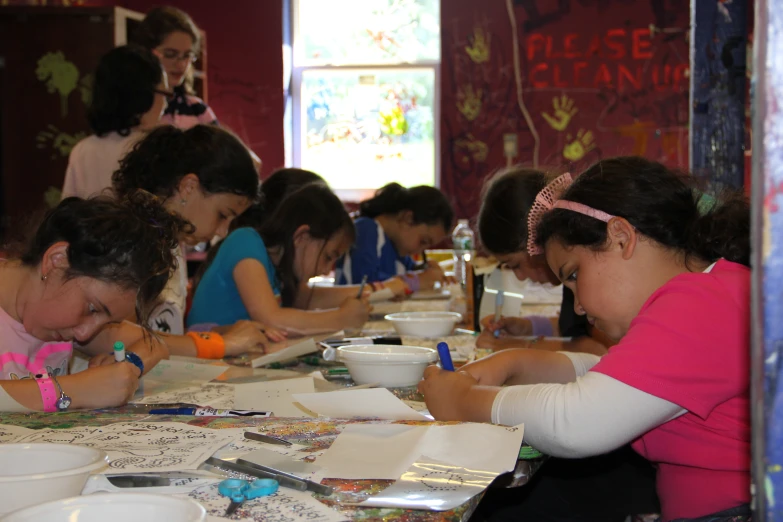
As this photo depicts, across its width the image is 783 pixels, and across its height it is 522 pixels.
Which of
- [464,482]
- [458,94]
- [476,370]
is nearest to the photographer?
[464,482]

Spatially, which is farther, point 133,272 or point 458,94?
point 458,94

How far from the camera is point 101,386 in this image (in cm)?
126

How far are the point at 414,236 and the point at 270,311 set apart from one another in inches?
64.0

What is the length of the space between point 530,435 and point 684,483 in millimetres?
266

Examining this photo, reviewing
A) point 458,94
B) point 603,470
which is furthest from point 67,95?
point 603,470

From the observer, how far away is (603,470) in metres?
1.84

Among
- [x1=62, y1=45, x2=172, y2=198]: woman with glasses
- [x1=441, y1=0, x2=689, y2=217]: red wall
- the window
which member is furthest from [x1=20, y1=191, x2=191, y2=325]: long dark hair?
the window

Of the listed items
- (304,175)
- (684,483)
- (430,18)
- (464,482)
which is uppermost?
(430,18)

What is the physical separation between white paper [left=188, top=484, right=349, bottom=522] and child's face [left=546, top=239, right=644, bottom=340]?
2.02ft

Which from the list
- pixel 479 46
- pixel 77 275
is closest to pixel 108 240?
pixel 77 275

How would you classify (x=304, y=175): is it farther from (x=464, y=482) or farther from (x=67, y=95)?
(x=464, y=482)

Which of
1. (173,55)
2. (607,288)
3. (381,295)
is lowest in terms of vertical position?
(381,295)

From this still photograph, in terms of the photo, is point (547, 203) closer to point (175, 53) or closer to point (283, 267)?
point (283, 267)

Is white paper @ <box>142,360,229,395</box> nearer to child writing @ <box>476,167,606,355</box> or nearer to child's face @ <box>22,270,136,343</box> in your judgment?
child's face @ <box>22,270,136,343</box>
